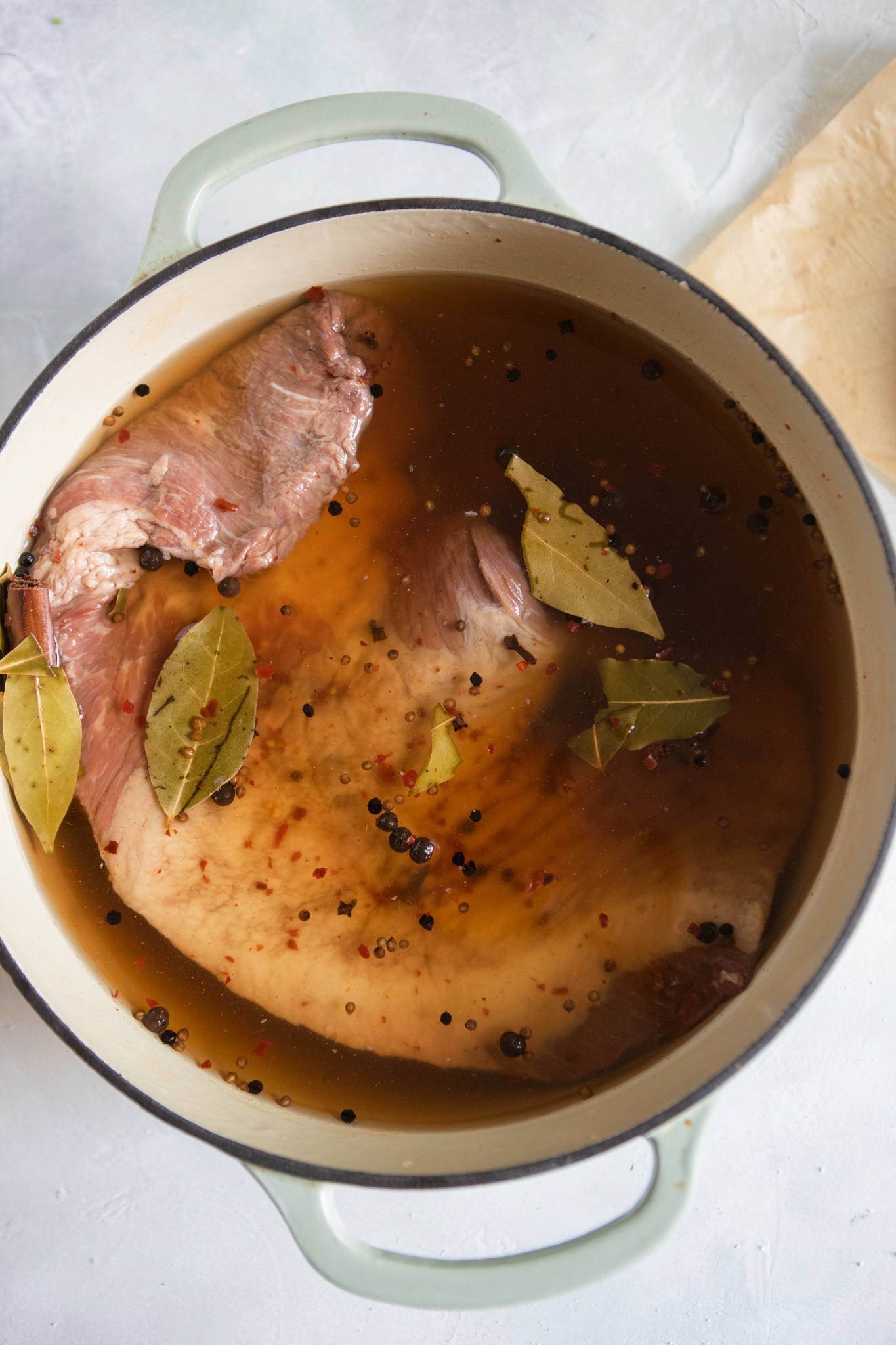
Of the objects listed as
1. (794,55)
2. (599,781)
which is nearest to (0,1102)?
(599,781)

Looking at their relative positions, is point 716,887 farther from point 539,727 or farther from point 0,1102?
point 0,1102

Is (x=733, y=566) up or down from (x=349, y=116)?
down

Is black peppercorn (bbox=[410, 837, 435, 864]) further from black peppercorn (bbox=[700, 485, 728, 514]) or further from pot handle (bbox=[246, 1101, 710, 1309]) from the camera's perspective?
black peppercorn (bbox=[700, 485, 728, 514])

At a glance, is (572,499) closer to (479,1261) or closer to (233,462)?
(233,462)

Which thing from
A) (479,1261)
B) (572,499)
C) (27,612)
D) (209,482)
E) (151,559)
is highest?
(572,499)

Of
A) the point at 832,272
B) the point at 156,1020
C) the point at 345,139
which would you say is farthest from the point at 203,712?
the point at 832,272

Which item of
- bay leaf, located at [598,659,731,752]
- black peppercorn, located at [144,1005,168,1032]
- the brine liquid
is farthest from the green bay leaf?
bay leaf, located at [598,659,731,752]
